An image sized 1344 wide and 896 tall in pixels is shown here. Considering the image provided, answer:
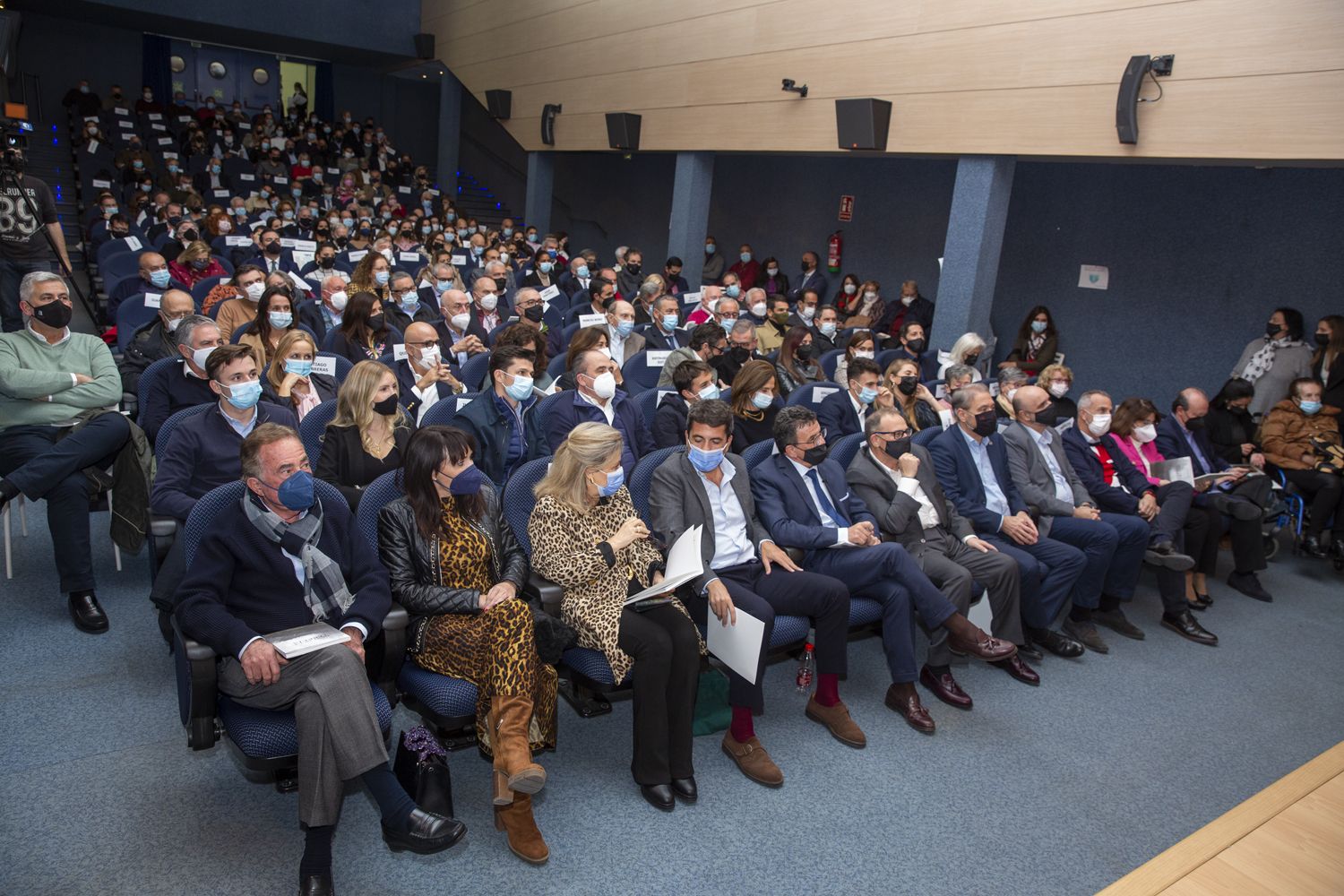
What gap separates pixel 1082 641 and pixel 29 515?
18.1ft

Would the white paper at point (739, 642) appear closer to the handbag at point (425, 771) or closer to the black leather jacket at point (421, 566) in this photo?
the black leather jacket at point (421, 566)

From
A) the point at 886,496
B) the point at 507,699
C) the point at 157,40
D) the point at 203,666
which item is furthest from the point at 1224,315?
the point at 157,40

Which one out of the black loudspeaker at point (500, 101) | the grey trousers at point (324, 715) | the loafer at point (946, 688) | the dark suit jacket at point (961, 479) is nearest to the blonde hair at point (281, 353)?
the grey trousers at point (324, 715)

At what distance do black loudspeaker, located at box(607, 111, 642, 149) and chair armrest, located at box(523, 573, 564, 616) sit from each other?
1032 cm

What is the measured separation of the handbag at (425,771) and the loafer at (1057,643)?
3031 millimetres

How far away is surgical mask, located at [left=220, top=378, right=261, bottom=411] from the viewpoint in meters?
3.46

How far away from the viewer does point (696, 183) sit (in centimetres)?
1152

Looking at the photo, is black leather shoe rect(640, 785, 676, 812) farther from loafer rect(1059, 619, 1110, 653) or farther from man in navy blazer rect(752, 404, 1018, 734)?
loafer rect(1059, 619, 1110, 653)

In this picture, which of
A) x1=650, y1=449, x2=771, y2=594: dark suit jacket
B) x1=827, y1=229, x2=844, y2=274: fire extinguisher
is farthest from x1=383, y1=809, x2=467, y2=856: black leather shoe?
x1=827, y1=229, x2=844, y2=274: fire extinguisher

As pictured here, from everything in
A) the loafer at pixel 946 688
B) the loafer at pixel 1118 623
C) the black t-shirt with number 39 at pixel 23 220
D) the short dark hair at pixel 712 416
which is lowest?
the loafer at pixel 946 688

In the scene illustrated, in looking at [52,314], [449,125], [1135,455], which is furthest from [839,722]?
[449,125]

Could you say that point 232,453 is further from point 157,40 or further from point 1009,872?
point 157,40

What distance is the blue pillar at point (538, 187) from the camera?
14.8 metres

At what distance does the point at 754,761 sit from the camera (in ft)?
10.4
